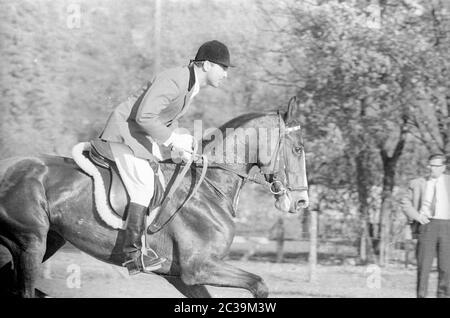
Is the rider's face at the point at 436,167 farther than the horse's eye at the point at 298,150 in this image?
Yes

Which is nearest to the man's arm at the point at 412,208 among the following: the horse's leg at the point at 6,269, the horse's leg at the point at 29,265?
the horse's leg at the point at 29,265

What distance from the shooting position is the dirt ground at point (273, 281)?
9.58 meters

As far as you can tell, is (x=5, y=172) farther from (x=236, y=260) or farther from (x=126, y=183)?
(x=236, y=260)

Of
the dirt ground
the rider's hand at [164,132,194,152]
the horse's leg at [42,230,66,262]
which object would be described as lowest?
the dirt ground

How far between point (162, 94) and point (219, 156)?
80 cm

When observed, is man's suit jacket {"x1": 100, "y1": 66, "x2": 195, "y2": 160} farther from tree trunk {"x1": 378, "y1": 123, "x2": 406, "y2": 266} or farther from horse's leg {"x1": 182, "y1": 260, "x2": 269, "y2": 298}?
tree trunk {"x1": 378, "y1": 123, "x2": 406, "y2": 266}

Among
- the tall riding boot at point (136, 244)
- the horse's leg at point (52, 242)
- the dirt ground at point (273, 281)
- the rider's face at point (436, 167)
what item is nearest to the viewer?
the tall riding boot at point (136, 244)

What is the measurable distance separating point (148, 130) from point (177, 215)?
0.77 meters

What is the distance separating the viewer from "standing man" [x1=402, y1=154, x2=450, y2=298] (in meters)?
7.90

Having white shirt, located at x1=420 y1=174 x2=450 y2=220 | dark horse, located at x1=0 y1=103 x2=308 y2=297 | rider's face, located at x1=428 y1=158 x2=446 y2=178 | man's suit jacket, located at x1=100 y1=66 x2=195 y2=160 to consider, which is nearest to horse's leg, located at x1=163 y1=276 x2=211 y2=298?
dark horse, located at x1=0 y1=103 x2=308 y2=297

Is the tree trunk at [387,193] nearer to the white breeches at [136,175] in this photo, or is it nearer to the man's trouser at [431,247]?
the man's trouser at [431,247]

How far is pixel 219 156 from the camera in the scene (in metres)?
5.98

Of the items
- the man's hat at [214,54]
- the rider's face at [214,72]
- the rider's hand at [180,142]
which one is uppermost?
the man's hat at [214,54]

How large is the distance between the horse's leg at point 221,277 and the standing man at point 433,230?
9.55ft
